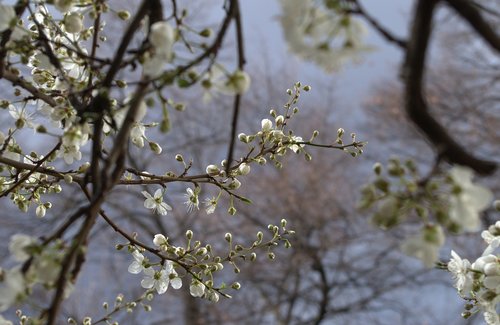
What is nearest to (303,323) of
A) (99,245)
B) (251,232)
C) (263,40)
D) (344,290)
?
(344,290)

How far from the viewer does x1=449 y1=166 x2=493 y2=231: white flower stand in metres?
0.47

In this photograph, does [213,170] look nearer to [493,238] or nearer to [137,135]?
[137,135]

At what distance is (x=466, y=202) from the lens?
471 millimetres

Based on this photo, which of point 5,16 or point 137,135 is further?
point 137,135

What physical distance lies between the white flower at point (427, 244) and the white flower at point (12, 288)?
0.36 meters

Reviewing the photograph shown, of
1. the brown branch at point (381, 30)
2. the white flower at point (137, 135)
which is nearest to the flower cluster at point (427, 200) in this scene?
the brown branch at point (381, 30)

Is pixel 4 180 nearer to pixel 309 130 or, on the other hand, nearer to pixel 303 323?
pixel 303 323

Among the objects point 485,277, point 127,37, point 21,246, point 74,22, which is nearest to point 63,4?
point 74,22

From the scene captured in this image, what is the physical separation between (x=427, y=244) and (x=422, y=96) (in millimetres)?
148

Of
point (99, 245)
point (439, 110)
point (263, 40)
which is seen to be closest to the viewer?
point (439, 110)

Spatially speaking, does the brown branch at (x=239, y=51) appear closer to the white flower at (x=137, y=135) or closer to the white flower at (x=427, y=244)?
the white flower at (x=427, y=244)

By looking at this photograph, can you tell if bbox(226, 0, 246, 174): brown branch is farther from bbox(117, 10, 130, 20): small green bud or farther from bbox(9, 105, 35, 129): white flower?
Answer: bbox(9, 105, 35, 129): white flower

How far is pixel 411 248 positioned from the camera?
507mm

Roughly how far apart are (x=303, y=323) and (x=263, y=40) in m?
3.59
